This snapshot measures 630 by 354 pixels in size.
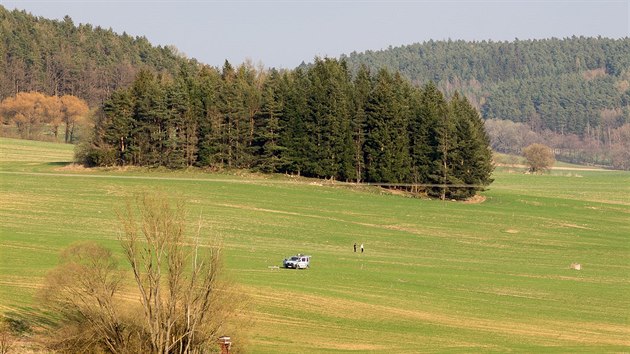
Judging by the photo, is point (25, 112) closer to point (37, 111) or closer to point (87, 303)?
point (37, 111)

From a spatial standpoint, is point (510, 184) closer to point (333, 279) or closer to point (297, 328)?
point (333, 279)

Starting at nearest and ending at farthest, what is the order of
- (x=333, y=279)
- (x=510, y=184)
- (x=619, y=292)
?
(x=333, y=279)
(x=619, y=292)
(x=510, y=184)

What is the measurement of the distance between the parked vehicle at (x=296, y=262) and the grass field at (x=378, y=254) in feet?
3.72

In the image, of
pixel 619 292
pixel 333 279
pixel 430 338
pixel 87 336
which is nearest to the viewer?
pixel 87 336

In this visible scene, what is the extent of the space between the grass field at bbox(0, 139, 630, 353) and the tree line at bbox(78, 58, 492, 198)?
2.74 metres

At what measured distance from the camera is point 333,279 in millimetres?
62312

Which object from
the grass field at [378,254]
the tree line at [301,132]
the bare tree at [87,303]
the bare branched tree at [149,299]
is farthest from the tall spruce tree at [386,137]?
the bare tree at [87,303]

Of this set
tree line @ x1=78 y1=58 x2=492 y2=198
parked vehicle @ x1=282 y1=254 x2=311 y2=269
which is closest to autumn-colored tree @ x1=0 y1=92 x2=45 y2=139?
tree line @ x1=78 y1=58 x2=492 y2=198

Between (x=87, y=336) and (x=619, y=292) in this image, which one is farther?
(x=619, y=292)

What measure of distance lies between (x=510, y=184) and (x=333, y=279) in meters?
85.7

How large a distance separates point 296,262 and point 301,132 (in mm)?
49128

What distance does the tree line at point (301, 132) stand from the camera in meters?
111

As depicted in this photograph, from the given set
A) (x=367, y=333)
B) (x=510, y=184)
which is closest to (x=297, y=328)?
(x=367, y=333)

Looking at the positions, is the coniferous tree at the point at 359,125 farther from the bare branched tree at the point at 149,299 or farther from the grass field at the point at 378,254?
the bare branched tree at the point at 149,299
